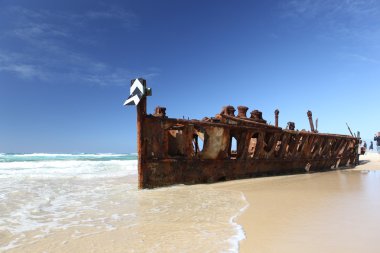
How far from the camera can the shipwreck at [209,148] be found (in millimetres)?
7918

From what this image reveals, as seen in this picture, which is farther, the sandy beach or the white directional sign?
the white directional sign

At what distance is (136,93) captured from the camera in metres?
7.81

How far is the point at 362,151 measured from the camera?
20.0 metres

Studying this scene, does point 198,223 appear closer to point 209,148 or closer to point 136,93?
point 136,93

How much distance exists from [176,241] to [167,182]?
4.92 metres

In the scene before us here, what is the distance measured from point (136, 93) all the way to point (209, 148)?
2.76m

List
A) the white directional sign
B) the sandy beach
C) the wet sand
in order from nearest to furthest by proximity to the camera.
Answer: the wet sand
the sandy beach
the white directional sign

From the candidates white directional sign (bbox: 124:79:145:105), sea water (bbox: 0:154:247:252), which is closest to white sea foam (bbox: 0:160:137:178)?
white directional sign (bbox: 124:79:145:105)

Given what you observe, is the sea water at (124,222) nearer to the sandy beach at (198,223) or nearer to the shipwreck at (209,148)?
the sandy beach at (198,223)

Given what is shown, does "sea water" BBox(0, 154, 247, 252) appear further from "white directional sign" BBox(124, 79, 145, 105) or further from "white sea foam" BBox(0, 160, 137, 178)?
"white sea foam" BBox(0, 160, 137, 178)

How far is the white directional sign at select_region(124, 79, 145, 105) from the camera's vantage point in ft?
25.3

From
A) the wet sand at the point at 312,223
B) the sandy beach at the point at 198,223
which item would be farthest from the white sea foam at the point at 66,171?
the wet sand at the point at 312,223

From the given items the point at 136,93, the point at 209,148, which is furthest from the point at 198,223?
the point at 209,148

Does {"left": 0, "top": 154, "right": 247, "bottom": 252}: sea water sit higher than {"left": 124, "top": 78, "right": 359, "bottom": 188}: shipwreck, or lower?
lower
